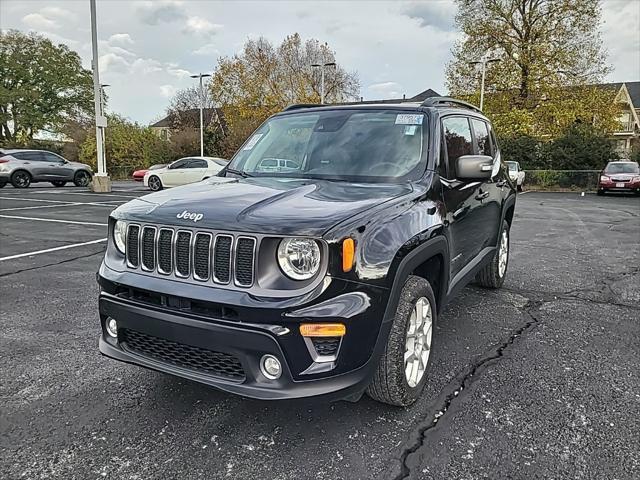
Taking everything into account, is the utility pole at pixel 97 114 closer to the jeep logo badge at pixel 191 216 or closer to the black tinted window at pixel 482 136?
the black tinted window at pixel 482 136

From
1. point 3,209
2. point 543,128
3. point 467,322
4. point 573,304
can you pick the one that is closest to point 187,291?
point 467,322

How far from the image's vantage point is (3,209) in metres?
12.6

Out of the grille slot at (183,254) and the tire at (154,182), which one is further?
the tire at (154,182)

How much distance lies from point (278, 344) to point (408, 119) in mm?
2076

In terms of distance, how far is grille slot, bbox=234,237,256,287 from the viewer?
230cm

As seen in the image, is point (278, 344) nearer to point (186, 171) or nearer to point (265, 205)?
point (265, 205)

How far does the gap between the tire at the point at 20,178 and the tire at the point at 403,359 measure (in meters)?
21.5

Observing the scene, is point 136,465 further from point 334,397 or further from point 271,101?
point 271,101

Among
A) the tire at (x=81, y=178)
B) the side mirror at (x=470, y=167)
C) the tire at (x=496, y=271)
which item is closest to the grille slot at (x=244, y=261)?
the side mirror at (x=470, y=167)

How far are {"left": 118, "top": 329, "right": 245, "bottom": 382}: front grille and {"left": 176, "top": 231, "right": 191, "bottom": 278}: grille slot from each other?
1.15 ft

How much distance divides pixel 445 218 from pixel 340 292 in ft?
4.21

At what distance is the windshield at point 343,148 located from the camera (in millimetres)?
3367

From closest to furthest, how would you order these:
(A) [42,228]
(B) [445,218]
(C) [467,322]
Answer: (B) [445,218] < (C) [467,322] < (A) [42,228]

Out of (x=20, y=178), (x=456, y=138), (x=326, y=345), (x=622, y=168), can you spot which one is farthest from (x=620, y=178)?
(x=20, y=178)
